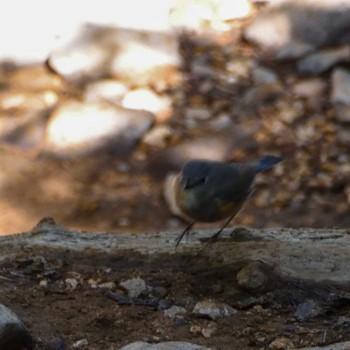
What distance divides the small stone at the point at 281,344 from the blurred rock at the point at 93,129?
3.38 meters

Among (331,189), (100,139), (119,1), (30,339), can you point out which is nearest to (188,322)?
(30,339)

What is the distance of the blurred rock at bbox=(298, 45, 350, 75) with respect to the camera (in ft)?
20.7

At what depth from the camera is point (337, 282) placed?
268 cm

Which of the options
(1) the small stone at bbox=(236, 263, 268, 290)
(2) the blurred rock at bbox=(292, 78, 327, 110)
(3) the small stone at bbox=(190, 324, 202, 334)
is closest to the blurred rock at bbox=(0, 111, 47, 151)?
(2) the blurred rock at bbox=(292, 78, 327, 110)

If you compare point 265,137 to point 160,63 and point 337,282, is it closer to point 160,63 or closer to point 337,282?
point 160,63

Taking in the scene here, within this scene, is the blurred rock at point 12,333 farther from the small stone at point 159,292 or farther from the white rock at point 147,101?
the white rock at point 147,101

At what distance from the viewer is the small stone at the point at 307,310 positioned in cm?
254

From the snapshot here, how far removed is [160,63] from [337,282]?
12.9 ft

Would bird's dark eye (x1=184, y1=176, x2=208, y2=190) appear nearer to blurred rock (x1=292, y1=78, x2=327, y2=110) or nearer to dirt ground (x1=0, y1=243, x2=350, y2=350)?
dirt ground (x1=0, y1=243, x2=350, y2=350)

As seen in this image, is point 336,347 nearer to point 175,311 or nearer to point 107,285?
point 175,311

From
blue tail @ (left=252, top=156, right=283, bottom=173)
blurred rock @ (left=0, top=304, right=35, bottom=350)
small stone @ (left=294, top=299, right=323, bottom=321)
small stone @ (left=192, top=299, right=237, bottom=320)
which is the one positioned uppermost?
blurred rock @ (left=0, top=304, right=35, bottom=350)

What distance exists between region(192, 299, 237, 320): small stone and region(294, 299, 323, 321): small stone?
0.58 feet

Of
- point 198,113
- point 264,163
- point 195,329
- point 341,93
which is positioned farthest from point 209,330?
point 341,93

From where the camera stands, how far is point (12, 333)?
2236mm
